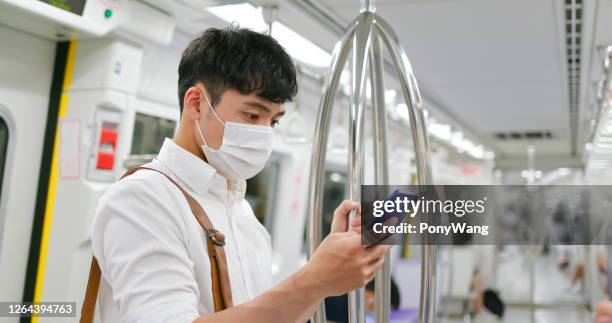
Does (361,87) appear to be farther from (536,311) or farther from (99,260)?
(536,311)

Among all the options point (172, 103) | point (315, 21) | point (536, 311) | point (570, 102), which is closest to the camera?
point (315, 21)

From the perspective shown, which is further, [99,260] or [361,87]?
[361,87]

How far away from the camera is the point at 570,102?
5.69 meters

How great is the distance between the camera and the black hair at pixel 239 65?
117 centimetres

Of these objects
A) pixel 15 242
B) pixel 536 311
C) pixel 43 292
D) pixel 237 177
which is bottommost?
pixel 536 311

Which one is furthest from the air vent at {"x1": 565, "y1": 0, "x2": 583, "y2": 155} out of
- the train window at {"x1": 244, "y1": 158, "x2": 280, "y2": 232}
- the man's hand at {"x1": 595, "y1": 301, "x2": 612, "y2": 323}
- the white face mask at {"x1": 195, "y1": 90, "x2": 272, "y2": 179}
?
the train window at {"x1": 244, "y1": 158, "x2": 280, "y2": 232}

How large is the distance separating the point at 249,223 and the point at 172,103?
2974 mm

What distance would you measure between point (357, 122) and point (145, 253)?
53 cm

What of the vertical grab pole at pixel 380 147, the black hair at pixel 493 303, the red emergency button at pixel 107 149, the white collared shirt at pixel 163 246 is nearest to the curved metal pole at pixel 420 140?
the vertical grab pole at pixel 380 147

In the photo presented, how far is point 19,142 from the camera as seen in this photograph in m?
2.79

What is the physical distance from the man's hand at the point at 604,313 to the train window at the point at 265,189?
5.07 m

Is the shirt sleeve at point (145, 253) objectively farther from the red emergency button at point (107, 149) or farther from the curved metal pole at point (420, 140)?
the red emergency button at point (107, 149)

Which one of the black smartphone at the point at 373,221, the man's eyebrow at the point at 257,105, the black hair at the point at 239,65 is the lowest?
the black smartphone at the point at 373,221

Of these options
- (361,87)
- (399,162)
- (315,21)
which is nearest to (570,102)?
(399,162)
